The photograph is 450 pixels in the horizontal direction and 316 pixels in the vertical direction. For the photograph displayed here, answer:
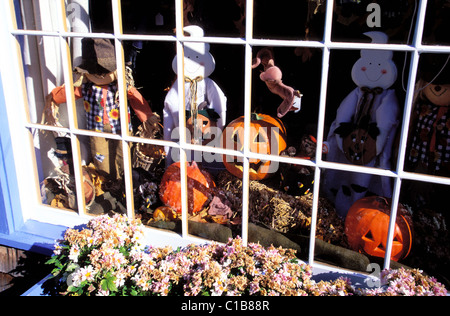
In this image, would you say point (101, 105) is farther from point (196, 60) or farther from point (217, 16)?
point (217, 16)

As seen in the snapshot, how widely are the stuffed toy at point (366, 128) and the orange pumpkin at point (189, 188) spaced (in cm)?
74

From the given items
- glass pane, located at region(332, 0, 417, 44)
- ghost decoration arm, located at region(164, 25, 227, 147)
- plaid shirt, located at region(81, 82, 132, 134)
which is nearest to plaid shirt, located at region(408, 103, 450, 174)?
glass pane, located at region(332, 0, 417, 44)

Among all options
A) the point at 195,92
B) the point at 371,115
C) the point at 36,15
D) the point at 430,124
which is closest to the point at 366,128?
the point at 371,115

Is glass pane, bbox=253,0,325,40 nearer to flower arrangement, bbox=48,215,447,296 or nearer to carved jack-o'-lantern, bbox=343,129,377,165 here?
carved jack-o'-lantern, bbox=343,129,377,165

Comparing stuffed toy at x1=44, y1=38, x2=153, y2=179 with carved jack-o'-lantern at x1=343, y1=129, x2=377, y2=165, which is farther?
stuffed toy at x1=44, y1=38, x2=153, y2=179

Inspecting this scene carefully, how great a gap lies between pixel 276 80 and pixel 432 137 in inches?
31.9

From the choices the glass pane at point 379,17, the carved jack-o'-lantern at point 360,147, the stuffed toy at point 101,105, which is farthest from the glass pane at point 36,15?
the carved jack-o'-lantern at point 360,147

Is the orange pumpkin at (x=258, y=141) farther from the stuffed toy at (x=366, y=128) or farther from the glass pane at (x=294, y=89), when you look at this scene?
the stuffed toy at (x=366, y=128)

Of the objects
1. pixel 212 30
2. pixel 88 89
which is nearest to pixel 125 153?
pixel 88 89

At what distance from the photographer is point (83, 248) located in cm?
149

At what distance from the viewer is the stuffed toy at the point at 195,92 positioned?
197cm

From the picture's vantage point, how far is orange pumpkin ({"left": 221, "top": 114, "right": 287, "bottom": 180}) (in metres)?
1.99

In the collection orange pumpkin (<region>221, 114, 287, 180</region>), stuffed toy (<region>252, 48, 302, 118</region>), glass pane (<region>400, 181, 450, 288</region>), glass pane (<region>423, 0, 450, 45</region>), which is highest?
glass pane (<region>423, 0, 450, 45</region>)
